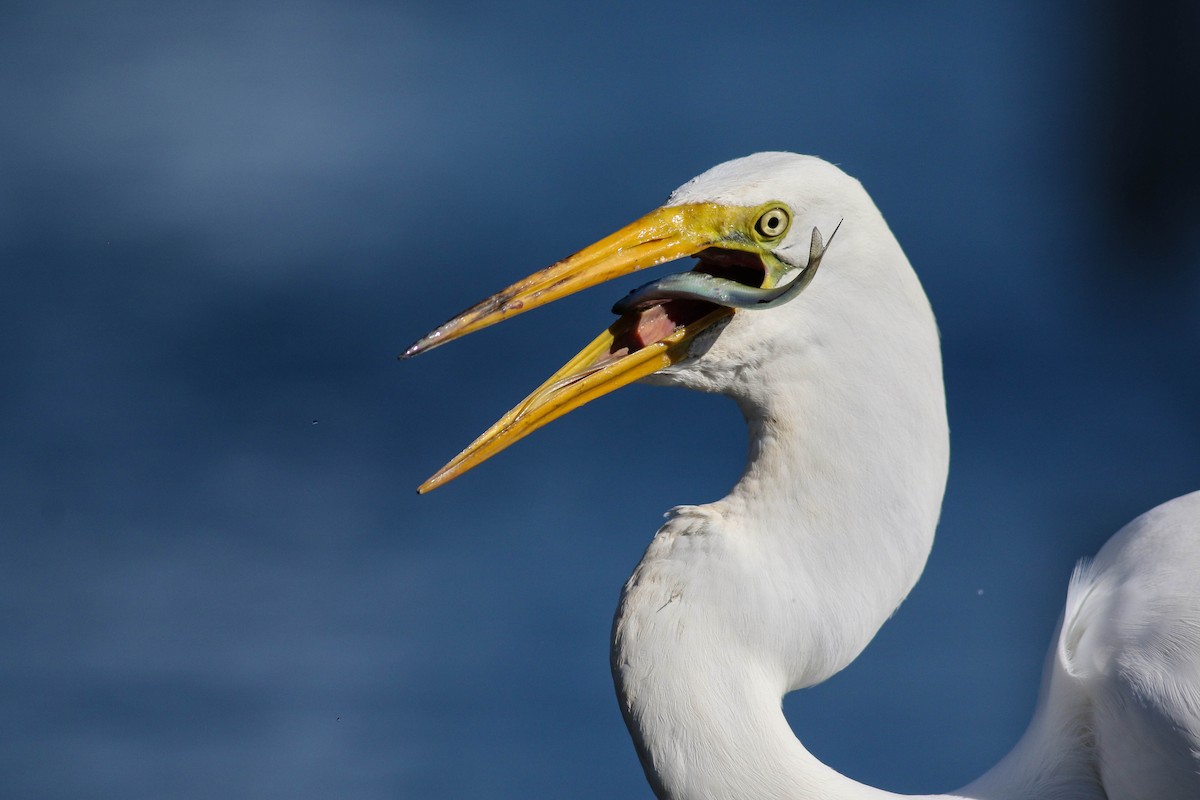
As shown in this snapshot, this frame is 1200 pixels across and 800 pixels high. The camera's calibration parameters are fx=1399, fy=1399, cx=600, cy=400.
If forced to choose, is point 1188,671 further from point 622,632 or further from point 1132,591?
point 622,632

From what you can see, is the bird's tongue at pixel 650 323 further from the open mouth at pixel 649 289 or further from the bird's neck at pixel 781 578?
the bird's neck at pixel 781 578

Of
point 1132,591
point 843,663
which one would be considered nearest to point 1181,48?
point 1132,591

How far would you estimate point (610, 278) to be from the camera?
224 centimetres

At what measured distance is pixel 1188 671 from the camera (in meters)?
2.29

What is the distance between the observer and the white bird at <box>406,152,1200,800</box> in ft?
7.12

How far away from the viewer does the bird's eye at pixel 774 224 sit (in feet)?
7.41

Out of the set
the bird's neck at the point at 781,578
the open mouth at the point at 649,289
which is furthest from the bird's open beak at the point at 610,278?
the bird's neck at the point at 781,578

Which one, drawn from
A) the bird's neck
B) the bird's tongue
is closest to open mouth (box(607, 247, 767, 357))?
the bird's tongue

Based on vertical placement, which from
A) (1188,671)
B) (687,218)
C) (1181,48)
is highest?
(1181,48)

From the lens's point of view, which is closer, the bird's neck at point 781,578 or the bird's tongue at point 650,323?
the bird's neck at point 781,578

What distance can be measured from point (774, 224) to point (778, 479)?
41 centimetres

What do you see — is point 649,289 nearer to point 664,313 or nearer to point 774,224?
point 664,313

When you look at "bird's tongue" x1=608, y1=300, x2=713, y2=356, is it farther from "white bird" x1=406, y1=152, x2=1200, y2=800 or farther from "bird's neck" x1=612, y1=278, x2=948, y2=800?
"bird's neck" x1=612, y1=278, x2=948, y2=800

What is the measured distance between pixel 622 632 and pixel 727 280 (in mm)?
589
